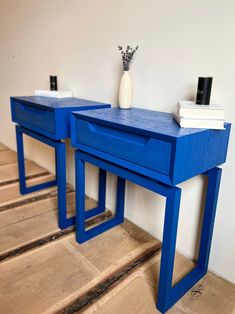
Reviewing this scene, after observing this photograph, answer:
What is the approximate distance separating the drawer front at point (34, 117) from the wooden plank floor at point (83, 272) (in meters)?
0.54

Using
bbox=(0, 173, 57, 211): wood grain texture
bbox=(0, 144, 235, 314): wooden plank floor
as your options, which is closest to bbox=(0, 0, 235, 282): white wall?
bbox=(0, 144, 235, 314): wooden plank floor

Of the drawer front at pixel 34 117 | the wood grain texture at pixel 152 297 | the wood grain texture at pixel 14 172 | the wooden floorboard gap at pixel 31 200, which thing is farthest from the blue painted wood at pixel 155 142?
the wood grain texture at pixel 14 172

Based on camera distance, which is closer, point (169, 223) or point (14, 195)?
point (169, 223)

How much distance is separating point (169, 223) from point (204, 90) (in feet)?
1.60

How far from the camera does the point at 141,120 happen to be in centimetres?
106

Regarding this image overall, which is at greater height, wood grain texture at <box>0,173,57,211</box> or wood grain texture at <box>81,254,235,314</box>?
wood grain texture at <box>0,173,57,211</box>

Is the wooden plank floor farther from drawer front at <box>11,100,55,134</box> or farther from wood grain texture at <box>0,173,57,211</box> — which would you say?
drawer front at <box>11,100,55,134</box>

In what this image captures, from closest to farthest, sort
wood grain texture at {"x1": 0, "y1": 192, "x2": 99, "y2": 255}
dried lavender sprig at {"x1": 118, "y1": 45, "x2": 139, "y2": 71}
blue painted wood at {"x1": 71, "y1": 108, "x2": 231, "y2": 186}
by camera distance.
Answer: blue painted wood at {"x1": 71, "y1": 108, "x2": 231, "y2": 186} → dried lavender sprig at {"x1": 118, "y1": 45, "x2": 139, "y2": 71} → wood grain texture at {"x1": 0, "y1": 192, "x2": 99, "y2": 255}

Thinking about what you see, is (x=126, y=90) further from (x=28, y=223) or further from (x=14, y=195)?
(x=14, y=195)

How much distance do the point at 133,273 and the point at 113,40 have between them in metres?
1.15

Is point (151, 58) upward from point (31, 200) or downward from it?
upward

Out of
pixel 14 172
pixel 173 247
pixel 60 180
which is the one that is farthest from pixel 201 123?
pixel 14 172

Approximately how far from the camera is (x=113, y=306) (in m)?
1.05

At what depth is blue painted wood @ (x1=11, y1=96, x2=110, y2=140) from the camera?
4.45 ft
